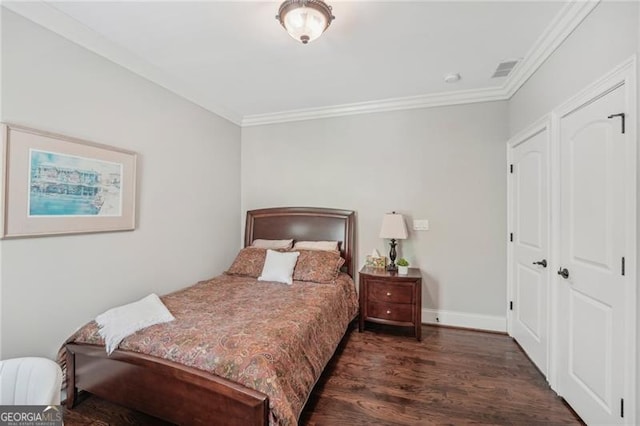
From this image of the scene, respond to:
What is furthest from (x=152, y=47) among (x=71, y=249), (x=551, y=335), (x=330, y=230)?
(x=551, y=335)

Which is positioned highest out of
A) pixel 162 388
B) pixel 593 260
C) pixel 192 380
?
pixel 593 260

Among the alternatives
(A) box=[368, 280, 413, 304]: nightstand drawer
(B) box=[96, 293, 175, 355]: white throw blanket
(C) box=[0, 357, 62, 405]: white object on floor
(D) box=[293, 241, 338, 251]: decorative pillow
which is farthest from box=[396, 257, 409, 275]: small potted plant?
(C) box=[0, 357, 62, 405]: white object on floor

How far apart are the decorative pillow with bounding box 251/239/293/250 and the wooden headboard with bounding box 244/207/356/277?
11 cm

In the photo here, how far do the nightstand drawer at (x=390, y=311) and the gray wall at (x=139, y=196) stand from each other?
1.99 metres

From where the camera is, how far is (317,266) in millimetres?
3146

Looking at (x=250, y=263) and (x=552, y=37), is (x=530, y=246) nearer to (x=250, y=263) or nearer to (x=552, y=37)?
(x=552, y=37)

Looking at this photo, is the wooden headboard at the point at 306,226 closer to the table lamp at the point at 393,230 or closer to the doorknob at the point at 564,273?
the table lamp at the point at 393,230

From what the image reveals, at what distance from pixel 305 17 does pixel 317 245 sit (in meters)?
2.40

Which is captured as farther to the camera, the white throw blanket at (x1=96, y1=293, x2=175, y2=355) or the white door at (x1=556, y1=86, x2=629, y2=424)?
the white throw blanket at (x1=96, y1=293, x2=175, y2=355)

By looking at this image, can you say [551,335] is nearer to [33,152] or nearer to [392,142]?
[392,142]

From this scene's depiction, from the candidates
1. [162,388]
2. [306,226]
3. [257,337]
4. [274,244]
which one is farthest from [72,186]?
[306,226]

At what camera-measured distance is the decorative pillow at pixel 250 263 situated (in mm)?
3313

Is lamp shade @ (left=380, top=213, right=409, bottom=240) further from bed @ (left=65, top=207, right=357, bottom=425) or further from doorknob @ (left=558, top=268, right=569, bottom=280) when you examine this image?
doorknob @ (left=558, top=268, right=569, bottom=280)

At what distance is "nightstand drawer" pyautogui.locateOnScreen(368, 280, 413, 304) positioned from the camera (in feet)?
9.96
